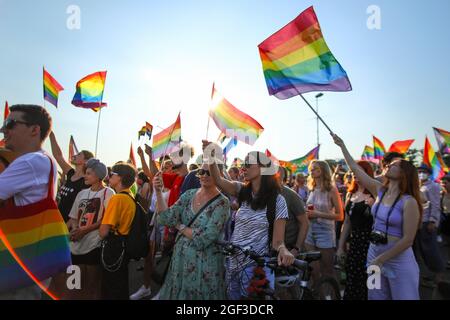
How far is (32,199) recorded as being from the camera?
2.39m

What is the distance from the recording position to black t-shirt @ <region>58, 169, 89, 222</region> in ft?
14.8

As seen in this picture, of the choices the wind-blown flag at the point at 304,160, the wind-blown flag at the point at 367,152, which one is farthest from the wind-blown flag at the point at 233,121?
the wind-blown flag at the point at 367,152

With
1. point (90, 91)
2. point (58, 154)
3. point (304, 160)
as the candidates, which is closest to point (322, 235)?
point (58, 154)

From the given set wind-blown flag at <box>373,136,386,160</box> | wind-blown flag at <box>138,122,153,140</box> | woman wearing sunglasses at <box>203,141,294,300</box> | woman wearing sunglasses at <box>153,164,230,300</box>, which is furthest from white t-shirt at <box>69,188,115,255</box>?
wind-blown flag at <box>373,136,386,160</box>

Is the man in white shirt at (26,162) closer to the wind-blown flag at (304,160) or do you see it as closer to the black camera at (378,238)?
the black camera at (378,238)

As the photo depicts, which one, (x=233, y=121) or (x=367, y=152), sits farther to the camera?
(x=367, y=152)

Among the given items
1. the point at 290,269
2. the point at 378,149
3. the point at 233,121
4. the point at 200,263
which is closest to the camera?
the point at 290,269

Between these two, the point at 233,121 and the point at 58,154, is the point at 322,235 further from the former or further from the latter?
the point at 58,154

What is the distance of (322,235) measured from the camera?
5.25m

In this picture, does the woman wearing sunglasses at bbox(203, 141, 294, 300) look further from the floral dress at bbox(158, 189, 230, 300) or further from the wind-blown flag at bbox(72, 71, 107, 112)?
the wind-blown flag at bbox(72, 71, 107, 112)

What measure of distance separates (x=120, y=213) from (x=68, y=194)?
1.03 metres

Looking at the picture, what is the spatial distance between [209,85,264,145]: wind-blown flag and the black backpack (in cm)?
279
